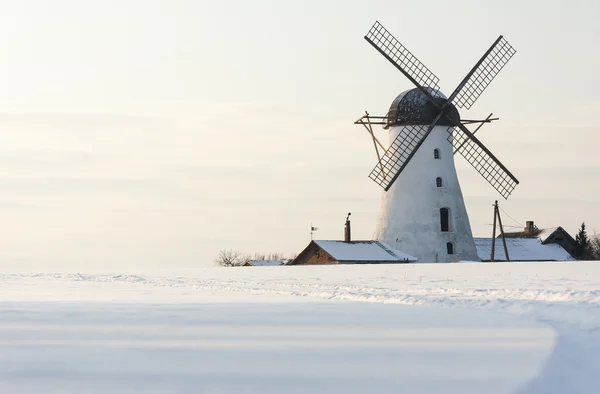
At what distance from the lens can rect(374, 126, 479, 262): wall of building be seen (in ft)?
107

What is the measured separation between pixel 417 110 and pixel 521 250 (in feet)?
53.7

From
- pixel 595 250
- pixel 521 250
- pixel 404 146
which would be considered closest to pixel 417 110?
pixel 404 146

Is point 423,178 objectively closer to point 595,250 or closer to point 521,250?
point 521,250

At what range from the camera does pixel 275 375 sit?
4.73 m

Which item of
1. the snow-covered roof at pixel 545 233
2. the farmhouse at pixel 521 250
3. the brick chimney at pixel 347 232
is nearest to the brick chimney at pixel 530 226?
the snow-covered roof at pixel 545 233

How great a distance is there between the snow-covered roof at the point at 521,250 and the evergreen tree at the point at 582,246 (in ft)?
40.7

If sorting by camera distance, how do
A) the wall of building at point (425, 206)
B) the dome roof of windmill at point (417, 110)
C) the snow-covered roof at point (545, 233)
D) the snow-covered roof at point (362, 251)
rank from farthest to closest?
1. the snow-covered roof at point (545, 233)
2. the snow-covered roof at point (362, 251)
3. the dome roof of windmill at point (417, 110)
4. the wall of building at point (425, 206)

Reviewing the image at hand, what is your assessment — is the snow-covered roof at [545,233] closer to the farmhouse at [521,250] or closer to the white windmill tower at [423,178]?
the farmhouse at [521,250]

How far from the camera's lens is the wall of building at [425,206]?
107 ft

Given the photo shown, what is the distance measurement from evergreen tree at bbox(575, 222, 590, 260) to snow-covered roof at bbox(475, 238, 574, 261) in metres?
12.4

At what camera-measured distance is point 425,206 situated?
107ft

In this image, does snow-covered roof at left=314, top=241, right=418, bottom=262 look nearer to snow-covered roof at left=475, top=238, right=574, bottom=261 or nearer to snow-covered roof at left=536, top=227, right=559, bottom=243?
snow-covered roof at left=475, top=238, right=574, bottom=261

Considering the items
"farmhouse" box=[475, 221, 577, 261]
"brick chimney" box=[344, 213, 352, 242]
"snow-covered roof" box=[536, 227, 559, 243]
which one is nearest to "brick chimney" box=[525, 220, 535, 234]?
"snow-covered roof" box=[536, 227, 559, 243]

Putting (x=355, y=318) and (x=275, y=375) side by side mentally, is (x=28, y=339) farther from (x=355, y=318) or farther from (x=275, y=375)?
(x=355, y=318)
